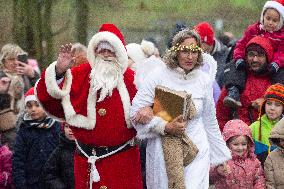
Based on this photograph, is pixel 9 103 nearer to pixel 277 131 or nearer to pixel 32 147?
pixel 32 147

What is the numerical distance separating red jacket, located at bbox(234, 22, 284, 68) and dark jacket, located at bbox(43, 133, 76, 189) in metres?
2.04

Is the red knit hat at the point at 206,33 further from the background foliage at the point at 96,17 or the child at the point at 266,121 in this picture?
the background foliage at the point at 96,17

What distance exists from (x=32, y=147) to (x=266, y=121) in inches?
97.2

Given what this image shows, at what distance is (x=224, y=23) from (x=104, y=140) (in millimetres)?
17024

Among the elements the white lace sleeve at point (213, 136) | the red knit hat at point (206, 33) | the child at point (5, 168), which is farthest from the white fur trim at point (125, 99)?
the red knit hat at point (206, 33)

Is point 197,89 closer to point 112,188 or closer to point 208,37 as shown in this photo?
point 112,188

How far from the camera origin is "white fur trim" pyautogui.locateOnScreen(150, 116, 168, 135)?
26.4 feet

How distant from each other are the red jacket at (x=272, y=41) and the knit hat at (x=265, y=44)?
0.18 ft

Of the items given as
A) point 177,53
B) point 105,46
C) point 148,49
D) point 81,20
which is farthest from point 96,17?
point 177,53

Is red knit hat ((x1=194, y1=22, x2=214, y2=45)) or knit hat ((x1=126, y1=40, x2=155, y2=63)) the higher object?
red knit hat ((x1=194, y1=22, x2=214, y2=45))

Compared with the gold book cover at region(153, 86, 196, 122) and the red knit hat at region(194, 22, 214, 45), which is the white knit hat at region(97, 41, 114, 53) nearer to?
the gold book cover at region(153, 86, 196, 122)

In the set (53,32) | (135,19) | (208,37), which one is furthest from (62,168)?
(135,19)

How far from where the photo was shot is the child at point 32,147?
973cm

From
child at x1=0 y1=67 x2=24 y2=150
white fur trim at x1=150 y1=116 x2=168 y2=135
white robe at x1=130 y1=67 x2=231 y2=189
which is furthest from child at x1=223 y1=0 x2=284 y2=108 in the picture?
child at x1=0 y1=67 x2=24 y2=150
